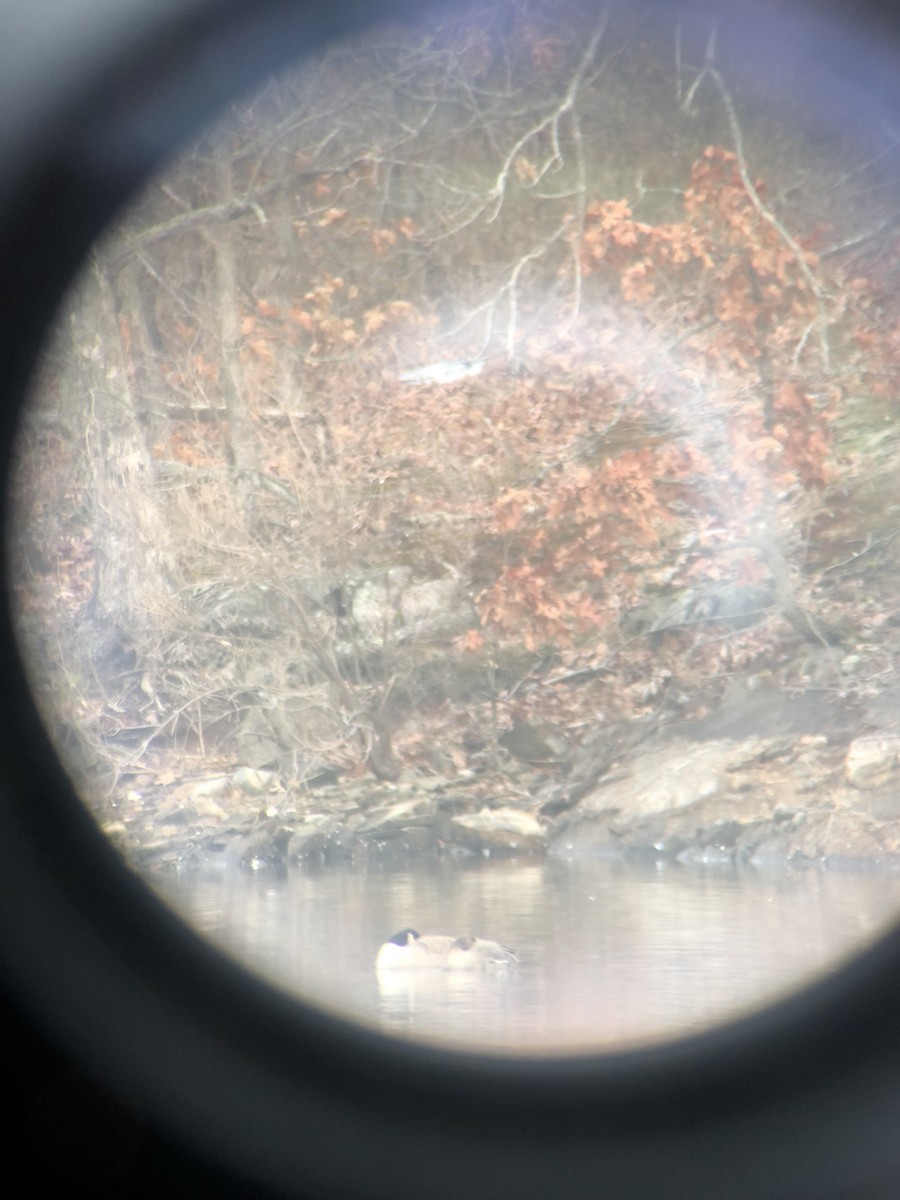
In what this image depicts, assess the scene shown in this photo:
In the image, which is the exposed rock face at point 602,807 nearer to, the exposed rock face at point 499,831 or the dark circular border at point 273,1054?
the exposed rock face at point 499,831

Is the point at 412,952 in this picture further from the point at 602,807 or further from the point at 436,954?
the point at 602,807

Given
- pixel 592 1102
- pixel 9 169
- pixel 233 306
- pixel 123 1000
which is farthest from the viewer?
pixel 233 306

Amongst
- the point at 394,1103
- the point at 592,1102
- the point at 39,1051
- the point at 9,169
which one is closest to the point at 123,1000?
the point at 39,1051

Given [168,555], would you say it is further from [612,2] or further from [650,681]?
[612,2]

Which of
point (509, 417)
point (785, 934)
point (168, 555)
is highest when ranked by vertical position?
point (509, 417)

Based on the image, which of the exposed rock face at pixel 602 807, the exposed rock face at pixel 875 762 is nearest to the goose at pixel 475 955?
the exposed rock face at pixel 602 807

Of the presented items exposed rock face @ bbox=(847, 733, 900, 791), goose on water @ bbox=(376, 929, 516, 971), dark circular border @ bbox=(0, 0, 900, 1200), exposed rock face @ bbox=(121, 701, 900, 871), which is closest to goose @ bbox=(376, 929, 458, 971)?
goose on water @ bbox=(376, 929, 516, 971)
